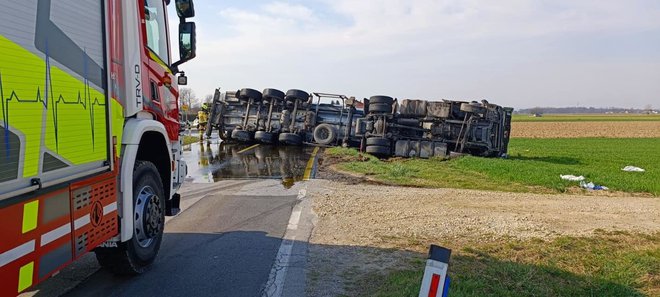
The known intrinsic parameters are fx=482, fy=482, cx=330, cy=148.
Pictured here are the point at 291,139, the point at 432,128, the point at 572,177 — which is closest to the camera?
the point at 572,177

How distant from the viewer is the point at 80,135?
328 centimetres

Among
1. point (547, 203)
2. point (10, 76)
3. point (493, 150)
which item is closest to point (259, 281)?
point (10, 76)

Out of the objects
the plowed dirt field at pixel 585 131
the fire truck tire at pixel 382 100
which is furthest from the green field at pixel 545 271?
the plowed dirt field at pixel 585 131

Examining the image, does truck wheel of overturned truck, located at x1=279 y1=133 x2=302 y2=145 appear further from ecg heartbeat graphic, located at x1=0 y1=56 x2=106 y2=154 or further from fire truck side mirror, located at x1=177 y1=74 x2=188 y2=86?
ecg heartbeat graphic, located at x1=0 y1=56 x2=106 y2=154

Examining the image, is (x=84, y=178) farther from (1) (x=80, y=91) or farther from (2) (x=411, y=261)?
(2) (x=411, y=261)

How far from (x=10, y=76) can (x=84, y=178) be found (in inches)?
39.7

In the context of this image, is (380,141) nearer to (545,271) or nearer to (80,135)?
(545,271)

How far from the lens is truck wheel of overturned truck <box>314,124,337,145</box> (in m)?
17.6

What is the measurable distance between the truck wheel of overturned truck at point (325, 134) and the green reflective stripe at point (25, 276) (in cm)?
1502

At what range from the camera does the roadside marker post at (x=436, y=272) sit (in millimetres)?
2529

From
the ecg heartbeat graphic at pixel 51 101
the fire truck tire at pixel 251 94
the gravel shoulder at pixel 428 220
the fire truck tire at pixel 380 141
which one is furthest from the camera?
the fire truck tire at pixel 251 94

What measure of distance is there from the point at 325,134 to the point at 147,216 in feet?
43.7

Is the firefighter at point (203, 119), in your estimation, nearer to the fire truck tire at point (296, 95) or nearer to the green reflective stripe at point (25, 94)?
the fire truck tire at point (296, 95)

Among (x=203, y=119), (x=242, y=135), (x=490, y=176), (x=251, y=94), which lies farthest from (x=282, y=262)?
(x=203, y=119)
